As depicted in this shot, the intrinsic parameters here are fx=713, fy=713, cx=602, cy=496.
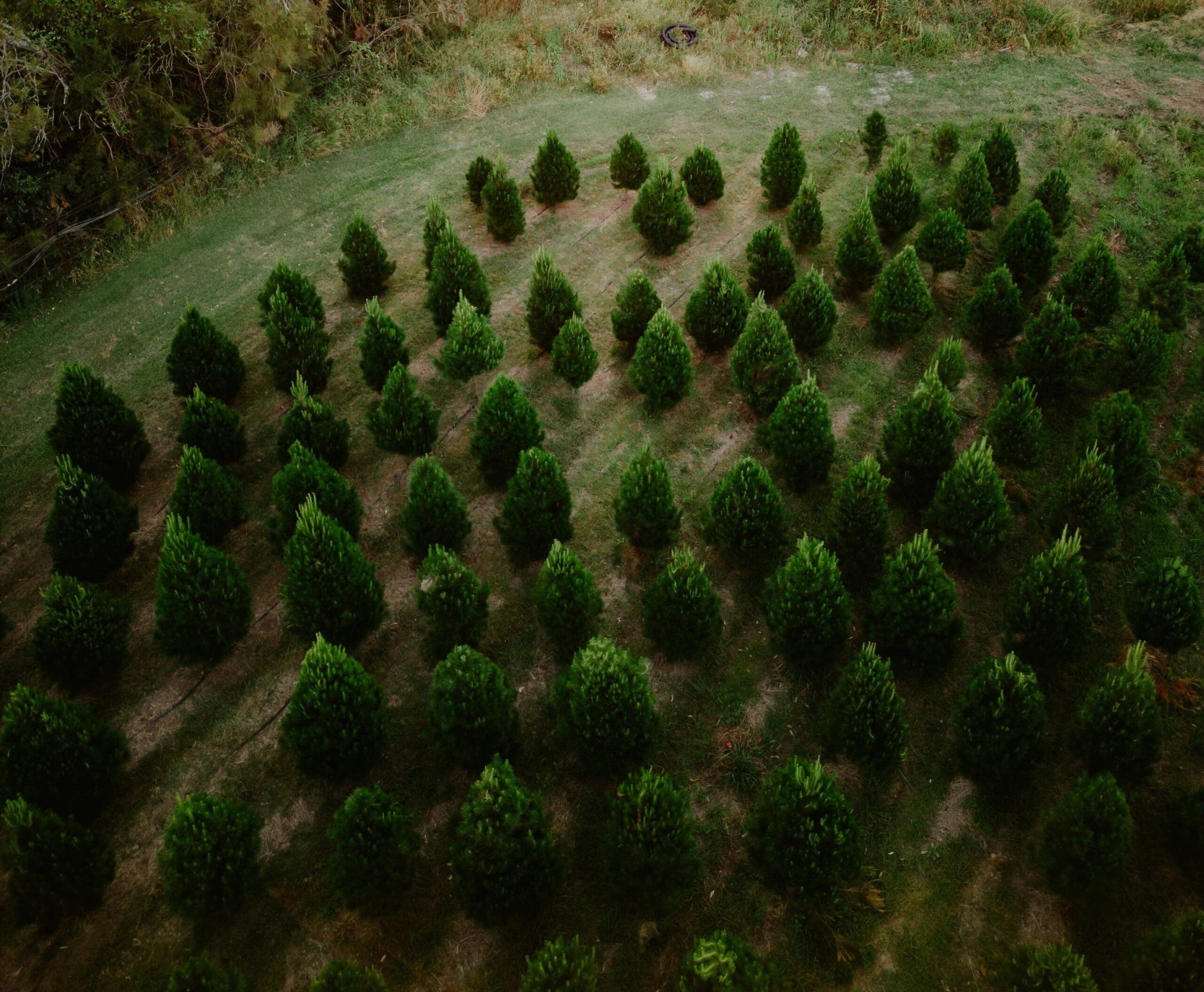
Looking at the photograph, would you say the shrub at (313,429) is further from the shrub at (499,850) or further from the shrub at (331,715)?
the shrub at (499,850)

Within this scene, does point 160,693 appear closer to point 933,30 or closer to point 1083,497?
point 1083,497

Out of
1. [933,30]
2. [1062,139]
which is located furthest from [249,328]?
[933,30]

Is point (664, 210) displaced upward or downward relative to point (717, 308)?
upward

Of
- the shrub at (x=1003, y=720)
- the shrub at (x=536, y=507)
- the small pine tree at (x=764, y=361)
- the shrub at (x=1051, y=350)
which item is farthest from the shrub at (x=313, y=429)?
the shrub at (x=1051, y=350)

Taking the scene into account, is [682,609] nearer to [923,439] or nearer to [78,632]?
[923,439]

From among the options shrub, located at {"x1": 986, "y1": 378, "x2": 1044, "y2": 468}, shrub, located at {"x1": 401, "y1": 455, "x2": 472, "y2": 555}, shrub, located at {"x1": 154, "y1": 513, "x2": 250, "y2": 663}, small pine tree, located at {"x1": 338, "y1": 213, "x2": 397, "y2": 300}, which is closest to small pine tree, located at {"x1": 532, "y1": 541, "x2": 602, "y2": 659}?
shrub, located at {"x1": 401, "y1": 455, "x2": 472, "y2": 555}

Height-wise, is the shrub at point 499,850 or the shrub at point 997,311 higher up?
the shrub at point 997,311

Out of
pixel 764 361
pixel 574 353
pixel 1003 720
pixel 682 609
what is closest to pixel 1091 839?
pixel 1003 720
